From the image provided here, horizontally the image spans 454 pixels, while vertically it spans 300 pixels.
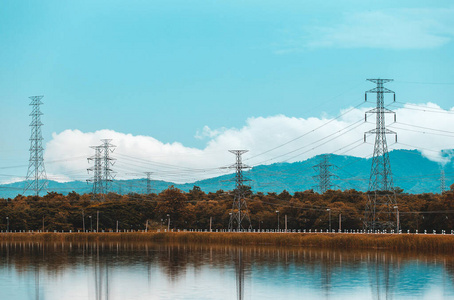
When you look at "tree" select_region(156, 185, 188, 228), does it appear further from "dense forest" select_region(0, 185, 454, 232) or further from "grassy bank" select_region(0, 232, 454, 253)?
"grassy bank" select_region(0, 232, 454, 253)

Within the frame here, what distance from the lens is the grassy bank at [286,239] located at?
103 meters

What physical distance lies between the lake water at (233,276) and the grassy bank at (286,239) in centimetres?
672

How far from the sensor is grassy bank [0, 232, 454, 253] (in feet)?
339

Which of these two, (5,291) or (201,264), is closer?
(5,291)

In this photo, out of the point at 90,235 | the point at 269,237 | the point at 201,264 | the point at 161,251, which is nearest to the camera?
the point at 201,264

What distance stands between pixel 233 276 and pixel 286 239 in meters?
52.9

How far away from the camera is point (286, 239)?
127750 mm

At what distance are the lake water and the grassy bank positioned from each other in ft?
22.0

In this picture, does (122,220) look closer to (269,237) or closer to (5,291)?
(269,237)

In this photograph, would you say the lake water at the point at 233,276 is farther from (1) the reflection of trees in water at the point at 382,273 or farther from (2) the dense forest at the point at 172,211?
(2) the dense forest at the point at 172,211

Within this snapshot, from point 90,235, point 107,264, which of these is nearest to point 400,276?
point 107,264

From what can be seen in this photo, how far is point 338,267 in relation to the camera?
8219cm

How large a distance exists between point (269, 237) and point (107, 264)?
151 feet

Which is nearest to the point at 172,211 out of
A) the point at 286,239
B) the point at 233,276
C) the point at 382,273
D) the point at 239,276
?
the point at 286,239
